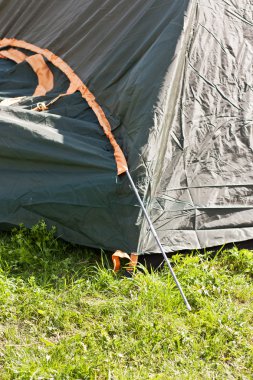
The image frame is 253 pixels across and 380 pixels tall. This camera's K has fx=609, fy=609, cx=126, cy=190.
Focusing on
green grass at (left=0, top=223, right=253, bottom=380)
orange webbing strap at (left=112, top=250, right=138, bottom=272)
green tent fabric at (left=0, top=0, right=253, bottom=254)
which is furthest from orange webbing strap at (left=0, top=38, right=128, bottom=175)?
green grass at (left=0, top=223, right=253, bottom=380)

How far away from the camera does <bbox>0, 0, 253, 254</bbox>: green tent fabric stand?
3182 millimetres

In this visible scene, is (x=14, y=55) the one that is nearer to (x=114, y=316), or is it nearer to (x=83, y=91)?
(x=83, y=91)

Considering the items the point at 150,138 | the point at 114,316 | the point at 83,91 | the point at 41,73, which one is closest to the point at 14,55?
the point at 41,73

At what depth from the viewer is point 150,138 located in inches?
124

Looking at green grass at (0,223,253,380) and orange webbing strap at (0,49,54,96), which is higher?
orange webbing strap at (0,49,54,96)

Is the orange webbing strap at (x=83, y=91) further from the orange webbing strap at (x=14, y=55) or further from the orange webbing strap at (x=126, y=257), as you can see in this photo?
the orange webbing strap at (x=126, y=257)

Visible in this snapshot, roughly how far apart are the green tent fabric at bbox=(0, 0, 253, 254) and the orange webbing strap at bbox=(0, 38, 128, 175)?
34 millimetres

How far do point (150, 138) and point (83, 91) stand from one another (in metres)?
0.64

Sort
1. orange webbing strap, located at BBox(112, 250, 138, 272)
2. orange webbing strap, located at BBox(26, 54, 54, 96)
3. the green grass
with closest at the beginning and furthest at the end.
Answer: the green grass < orange webbing strap, located at BBox(112, 250, 138, 272) < orange webbing strap, located at BBox(26, 54, 54, 96)

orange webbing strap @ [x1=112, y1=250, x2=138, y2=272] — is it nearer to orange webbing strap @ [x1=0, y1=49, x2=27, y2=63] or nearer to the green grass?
the green grass

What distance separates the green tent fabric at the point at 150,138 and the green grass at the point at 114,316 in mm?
171

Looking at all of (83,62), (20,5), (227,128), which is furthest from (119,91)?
(20,5)

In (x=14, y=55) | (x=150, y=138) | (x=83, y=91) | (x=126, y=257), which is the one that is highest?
(x=14, y=55)

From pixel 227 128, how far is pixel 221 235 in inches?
23.7
